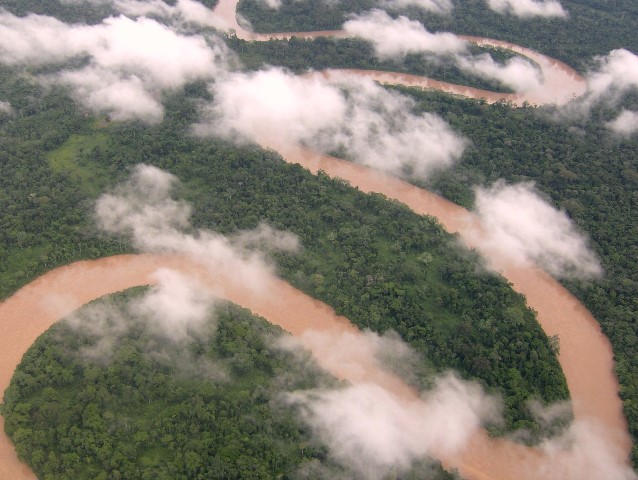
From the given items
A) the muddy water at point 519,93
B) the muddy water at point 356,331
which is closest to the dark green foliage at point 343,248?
the muddy water at point 356,331

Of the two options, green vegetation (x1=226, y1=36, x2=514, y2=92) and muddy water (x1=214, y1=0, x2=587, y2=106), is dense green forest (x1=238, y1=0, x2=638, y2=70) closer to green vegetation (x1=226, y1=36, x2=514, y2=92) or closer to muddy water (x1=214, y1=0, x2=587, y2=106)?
muddy water (x1=214, y1=0, x2=587, y2=106)

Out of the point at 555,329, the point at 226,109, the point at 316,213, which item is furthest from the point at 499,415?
the point at 226,109

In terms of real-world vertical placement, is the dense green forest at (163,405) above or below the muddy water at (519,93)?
below

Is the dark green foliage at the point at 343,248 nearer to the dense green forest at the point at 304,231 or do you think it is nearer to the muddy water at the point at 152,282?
the dense green forest at the point at 304,231

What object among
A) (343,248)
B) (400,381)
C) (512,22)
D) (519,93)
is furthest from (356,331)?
(512,22)

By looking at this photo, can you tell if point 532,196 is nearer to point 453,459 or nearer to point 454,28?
point 453,459

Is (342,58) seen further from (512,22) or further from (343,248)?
(343,248)
